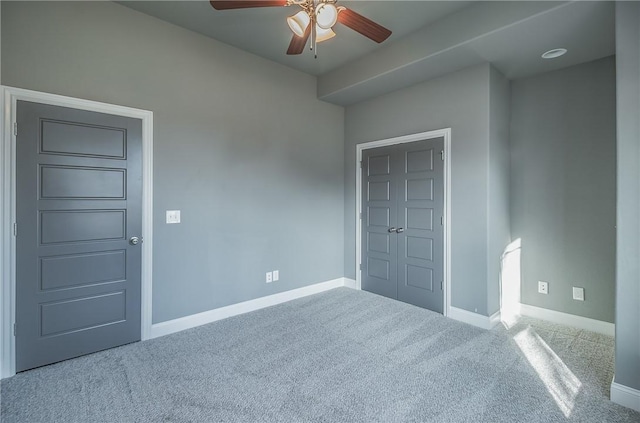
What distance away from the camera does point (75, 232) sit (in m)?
2.44

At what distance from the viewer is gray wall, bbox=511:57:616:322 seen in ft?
9.41

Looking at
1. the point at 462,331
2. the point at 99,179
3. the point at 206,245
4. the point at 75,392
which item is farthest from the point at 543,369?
the point at 99,179

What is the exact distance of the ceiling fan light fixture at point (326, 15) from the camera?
1.90 metres

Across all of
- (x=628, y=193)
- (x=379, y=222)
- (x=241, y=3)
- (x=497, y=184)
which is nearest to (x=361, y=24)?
(x=241, y=3)

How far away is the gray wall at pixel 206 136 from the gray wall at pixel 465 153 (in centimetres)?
140

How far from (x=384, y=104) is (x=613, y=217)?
2.64 m

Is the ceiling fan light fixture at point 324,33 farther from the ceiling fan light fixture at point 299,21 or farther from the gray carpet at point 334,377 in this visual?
the gray carpet at point 334,377

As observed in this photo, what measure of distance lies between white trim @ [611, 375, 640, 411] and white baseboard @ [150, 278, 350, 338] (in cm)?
294

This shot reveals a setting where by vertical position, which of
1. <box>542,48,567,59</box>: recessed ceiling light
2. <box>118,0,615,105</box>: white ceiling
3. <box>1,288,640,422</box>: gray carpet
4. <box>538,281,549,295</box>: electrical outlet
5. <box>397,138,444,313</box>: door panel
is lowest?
<box>1,288,640,422</box>: gray carpet

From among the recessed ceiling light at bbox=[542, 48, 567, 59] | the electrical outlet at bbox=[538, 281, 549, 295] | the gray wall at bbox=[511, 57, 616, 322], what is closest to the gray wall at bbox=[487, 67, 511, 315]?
the gray wall at bbox=[511, 57, 616, 322]

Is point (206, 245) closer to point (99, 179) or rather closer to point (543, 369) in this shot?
A: point (99, 179)

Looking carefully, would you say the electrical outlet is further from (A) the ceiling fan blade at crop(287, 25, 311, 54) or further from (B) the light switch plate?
(B) the light switch plate

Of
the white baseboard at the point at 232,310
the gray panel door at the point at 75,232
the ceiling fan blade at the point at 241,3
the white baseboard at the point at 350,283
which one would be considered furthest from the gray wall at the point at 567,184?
the gray panel door at the point at 75,232

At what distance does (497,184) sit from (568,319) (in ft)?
5.07
